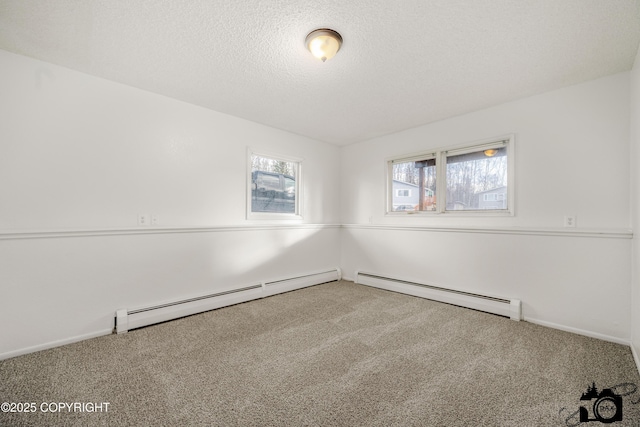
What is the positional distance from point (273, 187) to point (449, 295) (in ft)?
9.10

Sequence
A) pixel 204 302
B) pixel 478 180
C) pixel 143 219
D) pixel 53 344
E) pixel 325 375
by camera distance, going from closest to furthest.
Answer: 1. pixel 325 375
2. pixel 53 344
3. pixel 143 219
4. pixel 204 302
5. pixel 478 180

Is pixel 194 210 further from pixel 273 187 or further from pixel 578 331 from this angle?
pixel 578 331

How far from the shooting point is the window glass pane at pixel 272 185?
376 centimetres

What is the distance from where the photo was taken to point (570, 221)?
260cm

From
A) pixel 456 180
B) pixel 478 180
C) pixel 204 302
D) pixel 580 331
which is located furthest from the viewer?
pixel 456 180

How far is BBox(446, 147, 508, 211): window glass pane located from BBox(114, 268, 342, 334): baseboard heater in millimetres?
2345

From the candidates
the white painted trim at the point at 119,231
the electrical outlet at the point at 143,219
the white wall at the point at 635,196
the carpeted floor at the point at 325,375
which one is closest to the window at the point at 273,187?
the white painted trim at the point at 119,231

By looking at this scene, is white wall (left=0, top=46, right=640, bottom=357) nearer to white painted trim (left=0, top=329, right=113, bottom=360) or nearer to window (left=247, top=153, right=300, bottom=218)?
white painted trim (left=0, top=329, right=113, bottom=360)

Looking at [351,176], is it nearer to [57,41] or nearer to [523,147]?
[523,147]

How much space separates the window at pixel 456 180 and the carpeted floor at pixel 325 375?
1403 mm

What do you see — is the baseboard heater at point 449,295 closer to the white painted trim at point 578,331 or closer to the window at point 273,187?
the white painted trim at point 578,331

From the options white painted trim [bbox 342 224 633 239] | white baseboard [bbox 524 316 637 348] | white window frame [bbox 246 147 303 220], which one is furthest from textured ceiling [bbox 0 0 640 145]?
white baseboard [bbox 524 316 637 348]

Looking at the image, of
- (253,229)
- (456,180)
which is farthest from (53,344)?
(456,180)

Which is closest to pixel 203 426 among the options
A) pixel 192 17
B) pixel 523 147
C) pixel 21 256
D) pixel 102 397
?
pixel 102 397
